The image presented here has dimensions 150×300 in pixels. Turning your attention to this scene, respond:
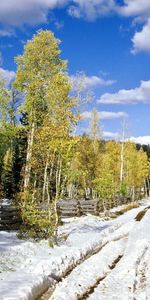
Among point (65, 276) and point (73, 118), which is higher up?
point (73, 118)

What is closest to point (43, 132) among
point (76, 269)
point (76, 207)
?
point (76, 269)

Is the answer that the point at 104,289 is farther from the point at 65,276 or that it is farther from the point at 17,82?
the point at 17,82

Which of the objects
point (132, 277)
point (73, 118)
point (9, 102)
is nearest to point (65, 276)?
point (132, 277)

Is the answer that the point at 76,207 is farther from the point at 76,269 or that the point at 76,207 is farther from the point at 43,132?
the point at 76,269

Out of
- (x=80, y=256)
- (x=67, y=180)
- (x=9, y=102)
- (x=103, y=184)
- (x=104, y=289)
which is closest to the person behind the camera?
(x=104, y=289)

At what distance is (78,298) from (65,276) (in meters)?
3.06

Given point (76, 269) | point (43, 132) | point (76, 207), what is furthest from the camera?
point (76, 207)

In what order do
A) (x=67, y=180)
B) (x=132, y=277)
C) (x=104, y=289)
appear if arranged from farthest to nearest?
(x=67, y=180)
(x=132, y=277)
(x=104, y=289)

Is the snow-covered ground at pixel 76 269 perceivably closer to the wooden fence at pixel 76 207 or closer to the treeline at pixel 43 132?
the treeline at pixel 43 132

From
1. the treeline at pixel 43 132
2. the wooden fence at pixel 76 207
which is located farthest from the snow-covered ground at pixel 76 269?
the wooden fence at pixel 76 207

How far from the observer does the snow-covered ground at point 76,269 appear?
11.7 meters

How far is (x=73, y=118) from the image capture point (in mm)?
21359

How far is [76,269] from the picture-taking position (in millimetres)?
14906

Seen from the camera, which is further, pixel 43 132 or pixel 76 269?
pixel 43 132
